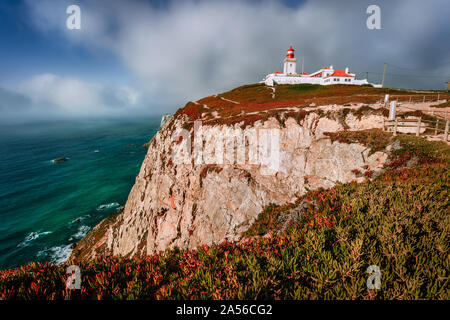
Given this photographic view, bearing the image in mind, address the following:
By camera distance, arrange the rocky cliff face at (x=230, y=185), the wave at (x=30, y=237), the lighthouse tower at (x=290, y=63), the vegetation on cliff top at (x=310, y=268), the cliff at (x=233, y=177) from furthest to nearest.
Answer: the lighthouse tower at (x=290, y=63) → the wave at (x=30, y=237) → the cliff at (x=233, y=177) → the rocky cliff face at (x=230, y=185) → the vegetation on cliff top at (x=310, y=268)

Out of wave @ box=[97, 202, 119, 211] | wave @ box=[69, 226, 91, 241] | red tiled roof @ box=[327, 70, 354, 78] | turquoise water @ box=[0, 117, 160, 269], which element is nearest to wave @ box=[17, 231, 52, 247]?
turquoise water @ box=[0, 117, 160, 269]

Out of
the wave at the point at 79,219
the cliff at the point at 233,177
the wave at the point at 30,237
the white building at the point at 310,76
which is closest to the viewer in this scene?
the cliff at the point at 233,177

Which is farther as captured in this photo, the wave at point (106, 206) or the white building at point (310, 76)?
the white building at point (310, 76)

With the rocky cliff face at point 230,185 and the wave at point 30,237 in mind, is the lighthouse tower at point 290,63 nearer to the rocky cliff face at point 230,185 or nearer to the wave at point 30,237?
the rocky cliff face at point 230,185

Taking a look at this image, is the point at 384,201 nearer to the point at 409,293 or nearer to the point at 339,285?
the point at 409,293

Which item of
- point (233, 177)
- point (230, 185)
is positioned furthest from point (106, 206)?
point (233, 177)

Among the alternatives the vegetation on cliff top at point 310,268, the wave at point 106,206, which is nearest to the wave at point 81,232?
the wave at point 106,206

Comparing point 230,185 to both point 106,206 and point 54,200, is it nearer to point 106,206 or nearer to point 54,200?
point 106,206

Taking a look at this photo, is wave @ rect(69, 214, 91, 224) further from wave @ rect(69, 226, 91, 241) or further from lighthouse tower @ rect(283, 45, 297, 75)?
lighthouse tower @ rect(283, 45, 297, 75)
